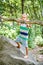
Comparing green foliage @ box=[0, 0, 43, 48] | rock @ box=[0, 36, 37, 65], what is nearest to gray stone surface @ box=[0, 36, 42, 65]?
rock @ box=[0, 36, 37, 65]

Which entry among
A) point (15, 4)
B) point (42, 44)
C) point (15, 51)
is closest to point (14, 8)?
point (15, 4)

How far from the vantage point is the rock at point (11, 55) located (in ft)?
19.3

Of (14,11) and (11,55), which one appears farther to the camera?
(14,11)

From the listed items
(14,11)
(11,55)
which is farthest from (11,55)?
(14,11)

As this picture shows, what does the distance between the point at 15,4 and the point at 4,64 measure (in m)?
7.14

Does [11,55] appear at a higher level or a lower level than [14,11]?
lower

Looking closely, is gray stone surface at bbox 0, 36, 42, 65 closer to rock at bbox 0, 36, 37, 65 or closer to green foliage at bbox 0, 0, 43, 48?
rock at bbox 0, 36, 37, 65

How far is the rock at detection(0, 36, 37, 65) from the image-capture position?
588cm

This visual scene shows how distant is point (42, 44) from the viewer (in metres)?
14.7

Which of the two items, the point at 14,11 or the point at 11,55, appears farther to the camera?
the point at 14,11

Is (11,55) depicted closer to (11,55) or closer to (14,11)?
(11,55)

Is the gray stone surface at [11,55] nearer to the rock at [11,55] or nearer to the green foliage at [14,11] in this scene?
the rock at [11,55]

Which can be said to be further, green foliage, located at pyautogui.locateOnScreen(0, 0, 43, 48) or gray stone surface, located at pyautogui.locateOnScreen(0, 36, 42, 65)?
green foliage, located at pyautogui.locateOnScreen(0, 0, 43, 48)

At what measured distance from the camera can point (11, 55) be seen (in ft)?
20.2
